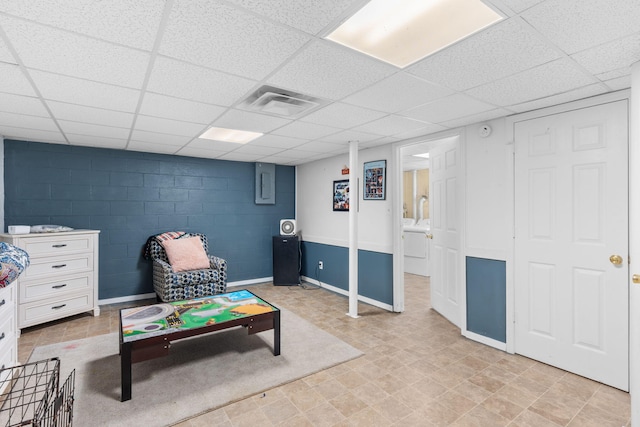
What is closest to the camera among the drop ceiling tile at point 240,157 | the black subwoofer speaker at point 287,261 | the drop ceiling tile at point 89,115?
the drop ceiling tile at point 89,115

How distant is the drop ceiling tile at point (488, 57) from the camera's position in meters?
1.60

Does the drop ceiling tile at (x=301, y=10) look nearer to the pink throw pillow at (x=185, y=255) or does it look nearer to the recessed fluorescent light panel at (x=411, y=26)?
the recessed fluorescent light panel at (x=411, y=26)

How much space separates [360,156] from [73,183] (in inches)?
155

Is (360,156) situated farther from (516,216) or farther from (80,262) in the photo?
(80,262)

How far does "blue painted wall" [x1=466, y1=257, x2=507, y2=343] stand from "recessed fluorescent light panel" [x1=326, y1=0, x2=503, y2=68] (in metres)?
2.25

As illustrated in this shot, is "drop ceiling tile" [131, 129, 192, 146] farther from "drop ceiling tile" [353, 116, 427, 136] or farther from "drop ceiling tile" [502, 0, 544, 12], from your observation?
"drop ceiling tile" [502, 0, 544, 12]

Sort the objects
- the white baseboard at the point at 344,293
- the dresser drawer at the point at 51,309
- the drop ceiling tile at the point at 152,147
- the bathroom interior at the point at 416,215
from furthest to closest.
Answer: the bathroom interior at the point at 416,215, the white baseboard at the point at 344,293, the drop ceiling tile at the point at 152,147, the dresser drawer at the point at 51,309

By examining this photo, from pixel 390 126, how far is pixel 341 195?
1.82 meters

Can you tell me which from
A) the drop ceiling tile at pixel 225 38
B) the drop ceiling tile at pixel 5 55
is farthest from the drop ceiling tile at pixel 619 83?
the drop ceiling tile at pixel 5 55

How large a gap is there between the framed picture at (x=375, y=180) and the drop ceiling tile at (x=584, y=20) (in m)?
2.64

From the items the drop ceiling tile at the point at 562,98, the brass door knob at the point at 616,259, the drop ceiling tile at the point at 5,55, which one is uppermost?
the drop ceiling tile at the point at 562,98

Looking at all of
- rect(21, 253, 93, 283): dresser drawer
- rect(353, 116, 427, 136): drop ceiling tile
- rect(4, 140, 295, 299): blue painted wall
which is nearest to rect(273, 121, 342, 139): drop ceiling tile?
rect(353, 116, 427, 136): drop ceiling tile

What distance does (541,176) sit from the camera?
9.04 ft

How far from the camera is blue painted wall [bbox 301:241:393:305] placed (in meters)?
4.24
